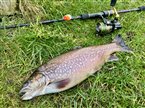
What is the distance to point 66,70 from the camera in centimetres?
378

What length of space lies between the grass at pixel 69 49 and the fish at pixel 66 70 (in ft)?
0.35

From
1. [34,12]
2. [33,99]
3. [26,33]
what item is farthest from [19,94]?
[34,12]

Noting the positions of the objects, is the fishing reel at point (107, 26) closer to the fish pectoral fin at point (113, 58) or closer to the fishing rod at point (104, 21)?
the fishing rod at point (104, 21)

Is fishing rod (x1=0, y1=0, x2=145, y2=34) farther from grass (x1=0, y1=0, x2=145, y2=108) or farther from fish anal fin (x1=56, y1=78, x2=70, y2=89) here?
fish anal fin (x1=56, y1=78, x2=70, y2=89)

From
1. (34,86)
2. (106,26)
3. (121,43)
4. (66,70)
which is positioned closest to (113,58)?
(121,43)

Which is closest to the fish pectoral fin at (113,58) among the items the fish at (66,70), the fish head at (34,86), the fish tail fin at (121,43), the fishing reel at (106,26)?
the fish at (66,70)

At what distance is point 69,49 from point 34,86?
0.76 meters

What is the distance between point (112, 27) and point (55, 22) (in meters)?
0.65

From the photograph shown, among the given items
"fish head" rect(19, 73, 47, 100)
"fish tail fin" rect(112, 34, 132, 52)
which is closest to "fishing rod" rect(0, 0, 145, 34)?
"fish tail fin" rect(112, 34, 132, 52)

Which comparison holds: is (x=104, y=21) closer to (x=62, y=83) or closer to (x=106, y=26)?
(x=106, y=26)

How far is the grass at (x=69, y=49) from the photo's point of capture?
3812 mm

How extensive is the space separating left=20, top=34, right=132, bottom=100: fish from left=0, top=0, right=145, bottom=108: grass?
0.35 ft

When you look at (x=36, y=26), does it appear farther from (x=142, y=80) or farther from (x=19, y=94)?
(x=142, y=80)

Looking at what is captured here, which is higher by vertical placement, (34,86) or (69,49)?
(69,49)
